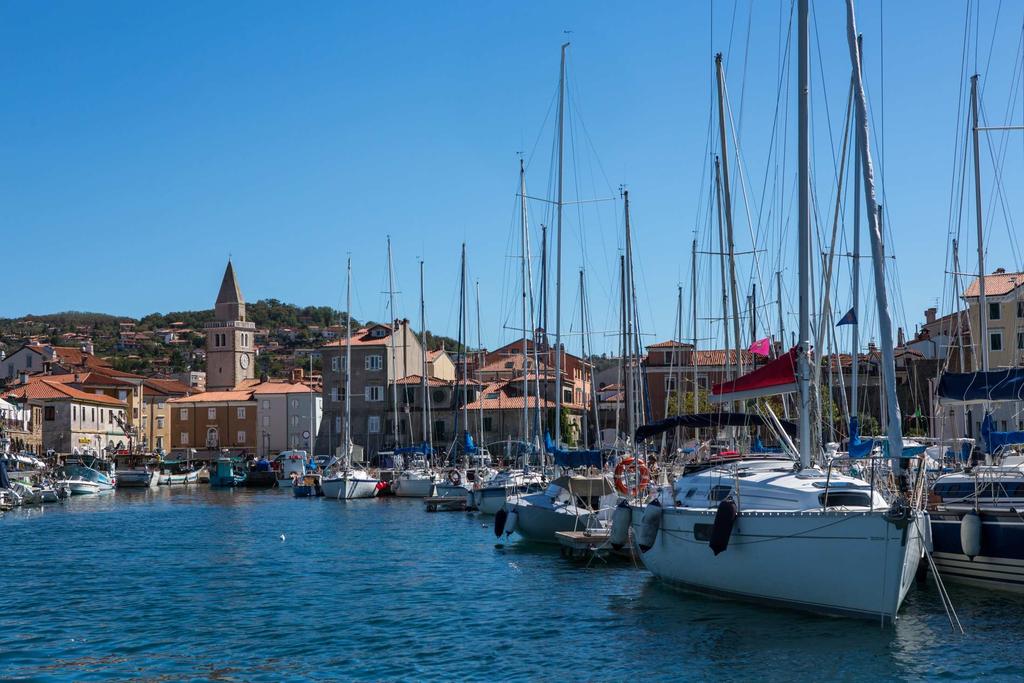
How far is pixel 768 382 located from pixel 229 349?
4725 inches

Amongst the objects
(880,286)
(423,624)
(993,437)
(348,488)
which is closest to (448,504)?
(348,488)

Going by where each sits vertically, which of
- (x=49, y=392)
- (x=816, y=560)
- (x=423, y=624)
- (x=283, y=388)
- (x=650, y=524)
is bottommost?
(x=423, y=624)

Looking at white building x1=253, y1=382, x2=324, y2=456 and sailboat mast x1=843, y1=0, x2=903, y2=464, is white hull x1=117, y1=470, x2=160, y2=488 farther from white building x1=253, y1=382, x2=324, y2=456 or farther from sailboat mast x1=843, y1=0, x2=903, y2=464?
sailboat mast x1=843, y1=0, x2=903, y2=464

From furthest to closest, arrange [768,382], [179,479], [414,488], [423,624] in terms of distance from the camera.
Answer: [179,479], [414,488], [768,382], [423,624]

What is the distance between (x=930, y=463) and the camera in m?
34.5

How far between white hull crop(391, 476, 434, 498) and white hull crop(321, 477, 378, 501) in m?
1.67

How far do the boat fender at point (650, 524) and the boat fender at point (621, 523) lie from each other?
10.1 feet

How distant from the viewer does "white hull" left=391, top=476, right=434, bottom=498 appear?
220 feet

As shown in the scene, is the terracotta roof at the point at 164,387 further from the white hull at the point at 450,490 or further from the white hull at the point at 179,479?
the white hull at the point at 450,490

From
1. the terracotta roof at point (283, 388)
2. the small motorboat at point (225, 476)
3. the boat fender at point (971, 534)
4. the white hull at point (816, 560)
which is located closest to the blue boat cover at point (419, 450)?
the small motorboat at point (225, 476)

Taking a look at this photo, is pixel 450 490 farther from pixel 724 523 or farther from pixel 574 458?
pixel 724 523

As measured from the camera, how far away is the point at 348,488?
66750mm

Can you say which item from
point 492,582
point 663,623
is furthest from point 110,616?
point 663,623

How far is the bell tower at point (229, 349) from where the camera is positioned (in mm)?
135875
